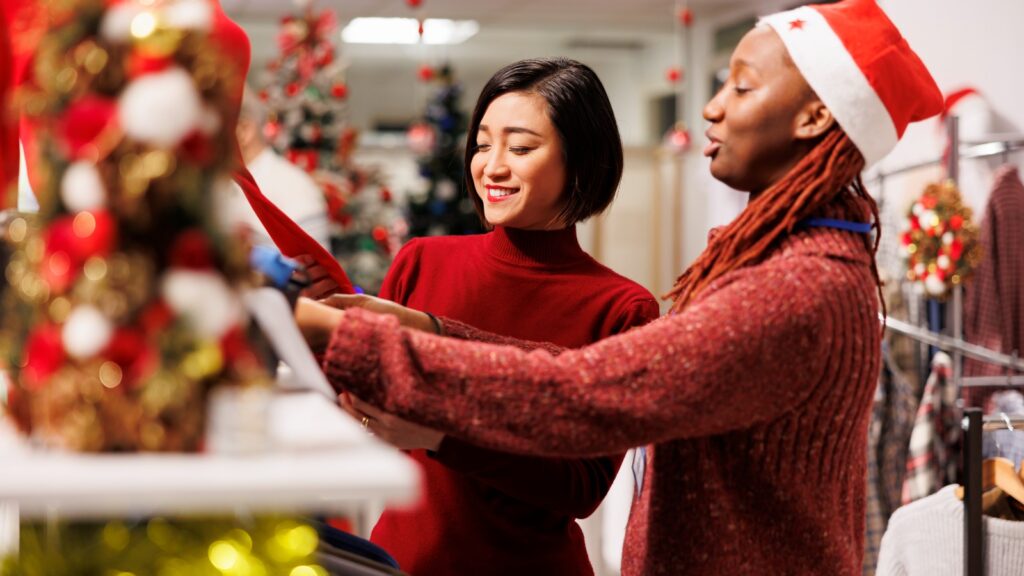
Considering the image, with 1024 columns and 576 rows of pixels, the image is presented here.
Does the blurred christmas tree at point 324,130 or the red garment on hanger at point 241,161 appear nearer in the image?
the red garment on hanger at point 241,161

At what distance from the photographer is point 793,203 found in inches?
48.8

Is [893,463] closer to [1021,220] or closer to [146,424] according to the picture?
[1021,220]

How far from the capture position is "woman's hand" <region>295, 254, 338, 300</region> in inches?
51.7

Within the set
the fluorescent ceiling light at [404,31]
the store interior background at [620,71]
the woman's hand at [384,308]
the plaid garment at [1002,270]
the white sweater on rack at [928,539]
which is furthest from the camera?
the fluorescent ceiling light at [404,31]

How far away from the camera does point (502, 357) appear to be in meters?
1.06

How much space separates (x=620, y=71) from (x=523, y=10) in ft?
4.97

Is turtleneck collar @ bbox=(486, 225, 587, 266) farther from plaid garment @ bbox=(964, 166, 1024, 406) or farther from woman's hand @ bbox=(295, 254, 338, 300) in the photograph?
plaid garment @ bbox=(964, 166, 1024, 406)

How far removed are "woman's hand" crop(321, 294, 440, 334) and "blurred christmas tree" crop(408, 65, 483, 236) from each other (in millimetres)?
5670

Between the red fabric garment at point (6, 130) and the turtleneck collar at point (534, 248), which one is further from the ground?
the red fabric garment at point (6, 130)

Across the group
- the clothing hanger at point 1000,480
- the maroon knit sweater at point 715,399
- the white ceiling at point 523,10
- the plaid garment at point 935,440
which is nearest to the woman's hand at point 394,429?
the maroon knit sweater at point 715,399

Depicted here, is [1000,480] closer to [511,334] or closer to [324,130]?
[511,334]

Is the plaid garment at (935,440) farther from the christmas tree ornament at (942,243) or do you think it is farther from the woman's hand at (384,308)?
the woman's hand at (384,308)

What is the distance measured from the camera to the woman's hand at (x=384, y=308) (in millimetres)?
1251

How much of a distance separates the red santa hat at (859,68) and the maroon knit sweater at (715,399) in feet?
0.41
